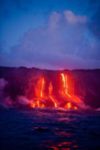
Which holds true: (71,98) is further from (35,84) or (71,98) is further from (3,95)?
(3,95)

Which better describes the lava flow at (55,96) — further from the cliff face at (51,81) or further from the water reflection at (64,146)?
the water reflection at (64,146)

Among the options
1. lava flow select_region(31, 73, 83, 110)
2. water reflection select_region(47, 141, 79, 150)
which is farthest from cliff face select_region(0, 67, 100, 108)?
water reflection select_region(47, 141, 79, 150)

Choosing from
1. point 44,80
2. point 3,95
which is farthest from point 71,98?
point 3,95

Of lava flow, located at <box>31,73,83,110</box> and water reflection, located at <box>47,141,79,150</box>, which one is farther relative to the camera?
lava flow, located at <box>31,73,83,110</box>

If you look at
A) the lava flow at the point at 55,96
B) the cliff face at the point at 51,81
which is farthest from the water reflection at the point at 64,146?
the cliff face at the point at 51,81

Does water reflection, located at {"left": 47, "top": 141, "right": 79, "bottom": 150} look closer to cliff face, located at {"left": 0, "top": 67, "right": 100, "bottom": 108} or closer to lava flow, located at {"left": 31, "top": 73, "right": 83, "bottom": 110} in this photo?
lava flow, located at {"left": 31, "top": 73, "right": 83, "bottom": 110}

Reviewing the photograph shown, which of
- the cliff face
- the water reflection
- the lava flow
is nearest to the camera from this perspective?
the water reflection
